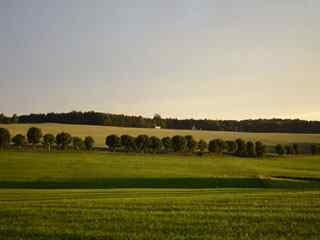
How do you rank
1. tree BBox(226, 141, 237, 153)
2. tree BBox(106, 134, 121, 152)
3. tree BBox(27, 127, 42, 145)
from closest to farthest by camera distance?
tree BBox(27, 127, 42, 145), tree BBox(106, 134, 121, 152), tree BBox(226, 141, 237, 153)

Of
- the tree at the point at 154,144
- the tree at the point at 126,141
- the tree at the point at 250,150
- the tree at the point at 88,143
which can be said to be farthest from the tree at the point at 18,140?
the tree at the point at 250,150

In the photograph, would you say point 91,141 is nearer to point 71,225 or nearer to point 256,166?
point 256,166

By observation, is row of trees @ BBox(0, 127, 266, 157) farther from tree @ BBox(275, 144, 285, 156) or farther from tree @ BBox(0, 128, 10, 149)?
tree @ BBox(275, 144, 285, 156)

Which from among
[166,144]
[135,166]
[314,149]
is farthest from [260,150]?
[135,166]

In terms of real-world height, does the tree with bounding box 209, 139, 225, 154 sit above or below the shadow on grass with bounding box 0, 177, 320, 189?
above

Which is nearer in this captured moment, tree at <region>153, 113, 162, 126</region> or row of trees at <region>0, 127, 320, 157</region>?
row of trees at <region>0, 127, 320, 157</region>

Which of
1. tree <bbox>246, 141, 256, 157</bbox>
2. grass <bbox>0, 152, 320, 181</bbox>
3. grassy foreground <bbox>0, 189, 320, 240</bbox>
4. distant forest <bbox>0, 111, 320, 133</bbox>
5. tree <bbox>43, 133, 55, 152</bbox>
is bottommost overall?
grass <bbox>0, 152, 320, 181</bbox>

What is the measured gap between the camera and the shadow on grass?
51156mm

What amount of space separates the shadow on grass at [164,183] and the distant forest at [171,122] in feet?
319

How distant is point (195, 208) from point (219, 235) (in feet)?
18.9

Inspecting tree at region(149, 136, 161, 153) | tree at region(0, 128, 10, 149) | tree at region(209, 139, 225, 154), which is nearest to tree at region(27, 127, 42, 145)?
tree at region(0, 128, 10, 149)

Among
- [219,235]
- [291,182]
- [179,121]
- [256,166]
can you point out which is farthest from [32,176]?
[179,121]

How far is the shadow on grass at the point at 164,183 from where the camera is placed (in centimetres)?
5116

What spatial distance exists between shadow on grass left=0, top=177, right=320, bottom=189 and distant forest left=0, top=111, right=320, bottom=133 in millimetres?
97105
